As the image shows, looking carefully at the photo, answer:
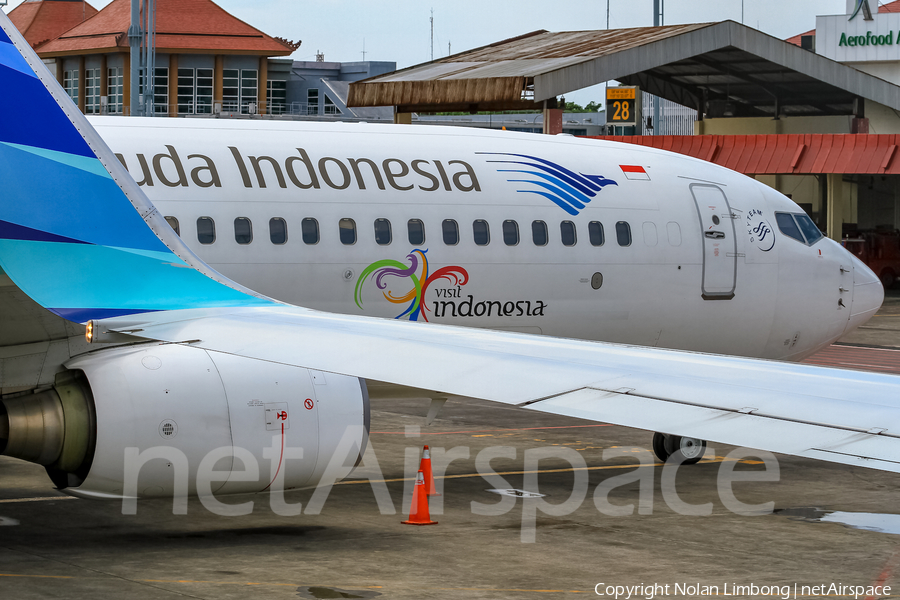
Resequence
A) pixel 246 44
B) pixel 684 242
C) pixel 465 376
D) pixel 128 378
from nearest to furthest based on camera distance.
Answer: pixel 465 376 → pixel 128 378 → pixel 684 242 → pixel 246 44

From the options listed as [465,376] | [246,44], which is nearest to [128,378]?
[465,376]

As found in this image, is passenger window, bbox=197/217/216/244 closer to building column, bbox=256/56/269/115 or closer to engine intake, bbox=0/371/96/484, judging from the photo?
engine intake, bbox=0/371/96/484

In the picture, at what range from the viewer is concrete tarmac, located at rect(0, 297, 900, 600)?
37.9 feet

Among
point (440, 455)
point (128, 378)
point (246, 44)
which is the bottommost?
point (440, 455)

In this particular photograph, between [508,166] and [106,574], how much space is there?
26.6 ft

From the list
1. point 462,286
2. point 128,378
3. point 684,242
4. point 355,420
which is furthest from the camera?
point 684,242

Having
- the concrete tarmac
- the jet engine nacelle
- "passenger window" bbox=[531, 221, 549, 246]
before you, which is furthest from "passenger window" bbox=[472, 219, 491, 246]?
the jet engine nacelle

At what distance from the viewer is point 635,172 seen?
18.4m

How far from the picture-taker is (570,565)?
1244cm

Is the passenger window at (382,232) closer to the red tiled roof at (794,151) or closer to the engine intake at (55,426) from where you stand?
the engine intake at (55,426)

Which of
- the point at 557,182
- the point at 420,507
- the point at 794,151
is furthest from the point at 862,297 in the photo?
the point at 794,151

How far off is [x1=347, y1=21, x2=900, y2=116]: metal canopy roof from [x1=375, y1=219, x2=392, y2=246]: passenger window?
92.8 ft

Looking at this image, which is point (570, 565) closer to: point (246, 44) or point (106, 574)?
point (106, 574)

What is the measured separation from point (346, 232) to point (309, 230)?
490 millimetres
